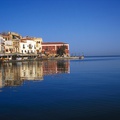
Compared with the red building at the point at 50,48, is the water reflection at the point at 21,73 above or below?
below

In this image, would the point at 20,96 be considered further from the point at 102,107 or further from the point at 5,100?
the point at 102,107

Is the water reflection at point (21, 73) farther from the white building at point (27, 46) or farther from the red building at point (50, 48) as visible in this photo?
the red building at point (50, 48)

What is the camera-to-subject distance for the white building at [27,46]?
87625mm

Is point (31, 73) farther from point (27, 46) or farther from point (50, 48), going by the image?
point (50, 48)

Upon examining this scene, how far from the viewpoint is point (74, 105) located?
12188 mm

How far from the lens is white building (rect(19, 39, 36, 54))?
287ft

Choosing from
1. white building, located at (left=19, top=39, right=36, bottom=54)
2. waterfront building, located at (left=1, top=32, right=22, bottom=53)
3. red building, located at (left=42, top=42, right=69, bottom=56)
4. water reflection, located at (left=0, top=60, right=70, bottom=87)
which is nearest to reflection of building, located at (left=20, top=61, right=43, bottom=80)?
water reflection, located at (left=0, top=60, right=70, bottom=87)

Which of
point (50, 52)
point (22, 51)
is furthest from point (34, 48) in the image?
point (50, 52)

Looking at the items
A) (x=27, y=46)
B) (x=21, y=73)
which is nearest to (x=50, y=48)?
(x=27, y=46)

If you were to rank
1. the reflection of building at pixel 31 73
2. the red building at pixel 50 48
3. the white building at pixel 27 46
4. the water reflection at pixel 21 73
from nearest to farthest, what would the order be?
1. the water reflection at pixel 21 73
2. the reflection of building at pixel 31 73
3. the white building at pixel 27 46
4. the red building at pixel 50 48

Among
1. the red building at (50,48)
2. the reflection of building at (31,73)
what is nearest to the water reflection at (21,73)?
the reflection of building at (31,73)

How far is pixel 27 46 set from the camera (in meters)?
90.4

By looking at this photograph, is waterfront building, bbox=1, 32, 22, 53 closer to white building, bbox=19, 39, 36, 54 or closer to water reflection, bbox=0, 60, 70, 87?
white building, bbox=19, 39, 36, 54

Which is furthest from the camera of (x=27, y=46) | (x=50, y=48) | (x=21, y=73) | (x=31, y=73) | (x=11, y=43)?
(x=50, y=48)
